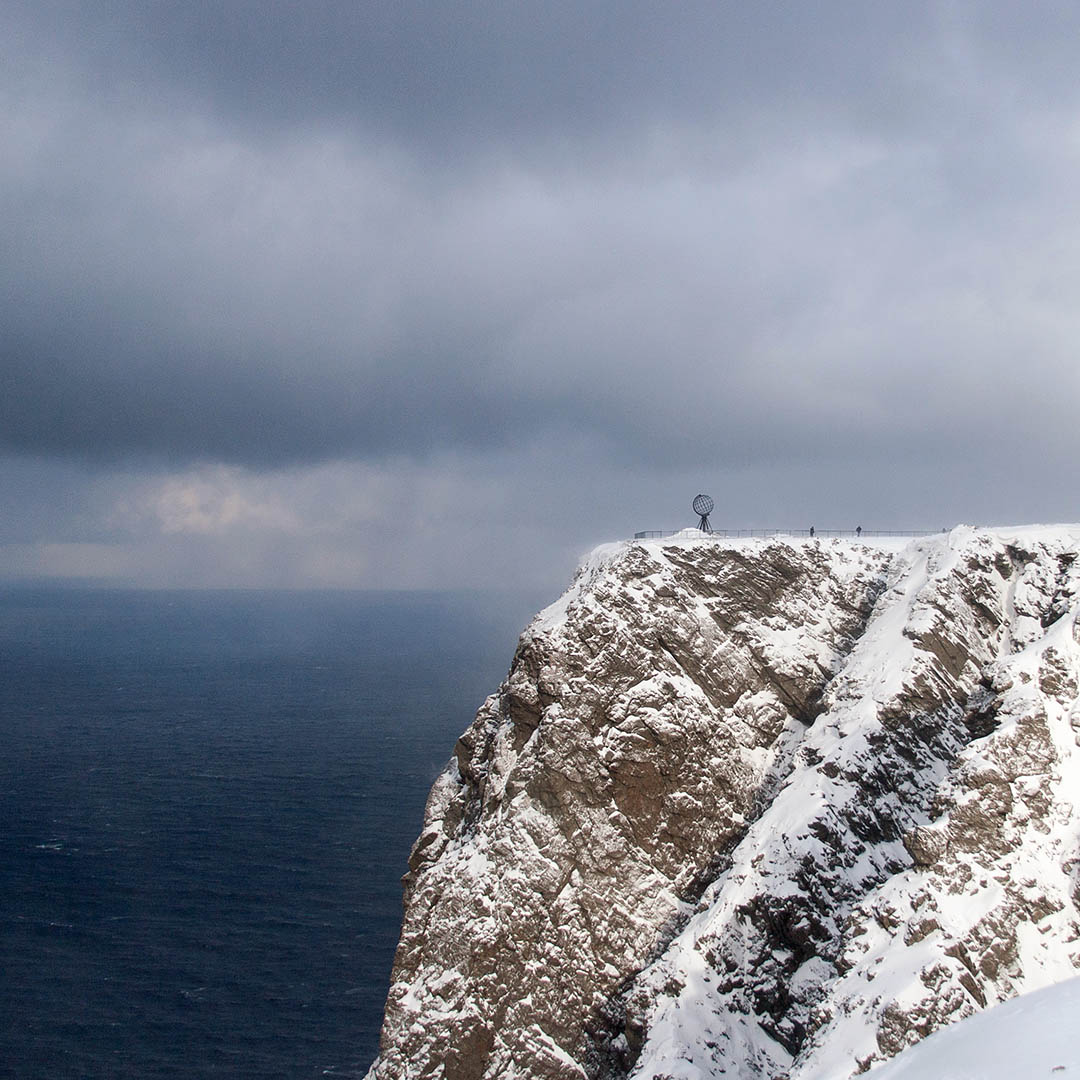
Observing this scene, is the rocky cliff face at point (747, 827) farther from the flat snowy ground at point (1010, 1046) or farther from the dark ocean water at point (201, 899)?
the flat snowy ground at point (1010, 1046)

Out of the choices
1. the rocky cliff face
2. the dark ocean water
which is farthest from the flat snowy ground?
the dark ocean water

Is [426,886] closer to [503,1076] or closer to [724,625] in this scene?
[503,1076]

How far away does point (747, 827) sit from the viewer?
2591 inches

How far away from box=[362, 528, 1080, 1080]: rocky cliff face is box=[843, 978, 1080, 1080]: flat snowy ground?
23837 mm

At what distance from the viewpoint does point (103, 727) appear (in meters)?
174

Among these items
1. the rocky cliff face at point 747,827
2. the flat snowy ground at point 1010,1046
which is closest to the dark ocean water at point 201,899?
the rocky cliff face at point 747,827

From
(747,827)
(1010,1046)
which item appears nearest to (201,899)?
(747,827)

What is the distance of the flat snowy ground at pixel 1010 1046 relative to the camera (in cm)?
1908

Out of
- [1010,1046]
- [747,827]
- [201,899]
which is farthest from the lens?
[201,899]

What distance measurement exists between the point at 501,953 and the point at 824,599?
4138 centimetres

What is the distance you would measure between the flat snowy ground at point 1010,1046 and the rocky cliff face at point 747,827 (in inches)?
938

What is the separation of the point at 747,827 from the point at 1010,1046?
46821mm

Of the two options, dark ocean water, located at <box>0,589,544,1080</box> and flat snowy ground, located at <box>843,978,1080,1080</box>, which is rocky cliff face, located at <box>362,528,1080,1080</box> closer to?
dark ocean water, located at <box>0,589,544,1080</box>

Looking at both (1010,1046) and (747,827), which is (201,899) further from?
(1010,1046)
